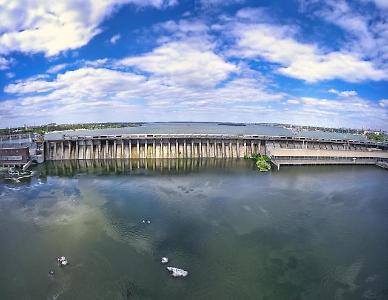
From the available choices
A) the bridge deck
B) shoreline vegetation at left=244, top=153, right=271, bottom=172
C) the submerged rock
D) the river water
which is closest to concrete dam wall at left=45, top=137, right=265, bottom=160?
shoreline vegetation at left=244, top=153, right=271, bottom=172

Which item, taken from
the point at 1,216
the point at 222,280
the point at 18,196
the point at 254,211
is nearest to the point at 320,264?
the point at 222,280

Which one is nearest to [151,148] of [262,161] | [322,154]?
[262,161]

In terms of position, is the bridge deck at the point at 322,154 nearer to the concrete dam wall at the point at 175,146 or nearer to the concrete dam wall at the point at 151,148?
the concrete dam wall at the point at 175,146

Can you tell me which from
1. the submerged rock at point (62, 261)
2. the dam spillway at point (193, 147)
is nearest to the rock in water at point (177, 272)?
the submerged rock at point (62, 261)

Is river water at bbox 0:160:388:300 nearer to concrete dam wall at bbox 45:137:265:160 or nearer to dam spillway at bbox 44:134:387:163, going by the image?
dam spillway at bbox 44:134:387:163

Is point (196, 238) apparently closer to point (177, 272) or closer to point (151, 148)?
point (177, 272)

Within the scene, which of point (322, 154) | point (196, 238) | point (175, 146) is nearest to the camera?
point (196, 238)
